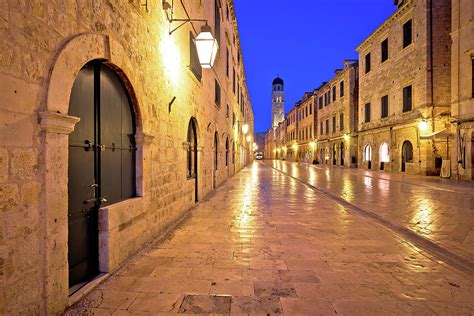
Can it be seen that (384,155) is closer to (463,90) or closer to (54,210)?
(463,90)

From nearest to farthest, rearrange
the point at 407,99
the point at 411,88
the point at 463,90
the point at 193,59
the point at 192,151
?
the point at 193,59 → the point at 192,151 → the point at 463,90 → the point at 411,88 → the point at 407,99

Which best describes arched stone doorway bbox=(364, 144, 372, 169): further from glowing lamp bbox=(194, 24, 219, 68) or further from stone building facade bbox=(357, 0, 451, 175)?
glowing lamp bbox=(194, 24, 219, 68)

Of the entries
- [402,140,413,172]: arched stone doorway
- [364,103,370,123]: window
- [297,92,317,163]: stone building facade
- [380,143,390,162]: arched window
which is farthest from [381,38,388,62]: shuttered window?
[297,92,317,163]: stone building facade

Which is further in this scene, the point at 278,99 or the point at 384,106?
the point at 278,99

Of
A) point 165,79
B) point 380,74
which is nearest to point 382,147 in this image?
point 380,74

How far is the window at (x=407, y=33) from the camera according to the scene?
18250 mm

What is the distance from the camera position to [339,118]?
3016 centimetres

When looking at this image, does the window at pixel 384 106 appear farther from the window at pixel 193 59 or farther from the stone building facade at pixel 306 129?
the window at pixel 193 59

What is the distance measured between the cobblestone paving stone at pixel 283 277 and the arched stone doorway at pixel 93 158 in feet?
1.63

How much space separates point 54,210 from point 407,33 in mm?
23027

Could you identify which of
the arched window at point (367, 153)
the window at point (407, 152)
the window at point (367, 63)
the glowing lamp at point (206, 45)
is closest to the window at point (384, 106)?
the window at point (407, 152)

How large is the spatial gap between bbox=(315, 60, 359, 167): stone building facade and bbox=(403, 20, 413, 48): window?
28.3 feet

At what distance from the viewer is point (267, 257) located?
3.94 m

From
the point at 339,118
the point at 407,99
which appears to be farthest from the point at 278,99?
the point at 407,99
